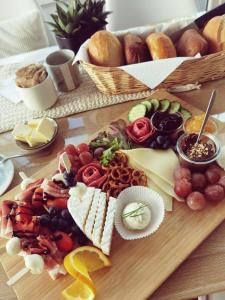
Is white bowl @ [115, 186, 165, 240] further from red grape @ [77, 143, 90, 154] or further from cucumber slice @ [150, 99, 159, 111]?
cucumber slice @ [150, 99, 159, 111]

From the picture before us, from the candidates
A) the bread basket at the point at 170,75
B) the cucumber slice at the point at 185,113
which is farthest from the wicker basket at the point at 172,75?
the cucumber slice at the point at 185,113

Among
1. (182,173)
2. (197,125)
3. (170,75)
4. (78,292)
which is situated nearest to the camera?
(78,292)

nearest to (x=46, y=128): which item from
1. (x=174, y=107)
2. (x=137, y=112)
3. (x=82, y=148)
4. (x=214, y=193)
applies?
(x=82, y=148)

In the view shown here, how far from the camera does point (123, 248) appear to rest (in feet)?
2.15

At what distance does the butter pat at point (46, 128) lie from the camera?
0.86 m

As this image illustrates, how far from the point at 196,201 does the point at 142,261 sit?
6.7 inches

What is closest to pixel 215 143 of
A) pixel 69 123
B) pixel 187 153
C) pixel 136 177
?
pixel 187 153

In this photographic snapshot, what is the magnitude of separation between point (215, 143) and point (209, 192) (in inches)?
5.0

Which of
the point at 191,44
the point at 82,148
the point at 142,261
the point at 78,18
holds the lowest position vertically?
the point at 142,261

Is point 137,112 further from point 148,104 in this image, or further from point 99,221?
point 99,221

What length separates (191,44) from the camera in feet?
2.97

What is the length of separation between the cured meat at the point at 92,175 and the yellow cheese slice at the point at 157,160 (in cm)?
8

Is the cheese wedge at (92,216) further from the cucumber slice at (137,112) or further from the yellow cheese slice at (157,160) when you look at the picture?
the cucumber slice at (137,112)

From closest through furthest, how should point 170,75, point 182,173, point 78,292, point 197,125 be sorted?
point 78,292, point 182,173, point 197,125, point 170,75
